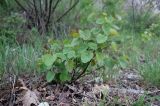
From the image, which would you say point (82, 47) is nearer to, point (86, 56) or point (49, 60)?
point (86, 56)

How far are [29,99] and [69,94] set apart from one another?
36 centimetres

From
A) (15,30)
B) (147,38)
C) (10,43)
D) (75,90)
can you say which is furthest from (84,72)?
(147,38)

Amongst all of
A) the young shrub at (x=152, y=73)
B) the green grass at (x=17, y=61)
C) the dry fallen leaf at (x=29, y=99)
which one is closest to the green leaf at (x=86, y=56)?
the dry fallen leaf at (x=29, y=99)

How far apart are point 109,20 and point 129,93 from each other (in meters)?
0.69

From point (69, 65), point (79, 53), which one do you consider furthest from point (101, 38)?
point (69, 65)

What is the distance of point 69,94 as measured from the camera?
119 inches


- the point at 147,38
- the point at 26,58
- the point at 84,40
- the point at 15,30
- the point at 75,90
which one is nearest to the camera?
the point at 84,40

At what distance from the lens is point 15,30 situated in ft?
15.4


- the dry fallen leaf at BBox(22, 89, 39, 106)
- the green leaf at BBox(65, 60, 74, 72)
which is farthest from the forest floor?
the green leaf at BBox(65, 60, 74, 72)

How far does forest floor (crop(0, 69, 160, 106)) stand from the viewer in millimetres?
2883

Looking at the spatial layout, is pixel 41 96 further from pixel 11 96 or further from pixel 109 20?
pixel 109 20

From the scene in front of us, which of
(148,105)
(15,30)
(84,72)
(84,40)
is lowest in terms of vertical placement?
(148,105)

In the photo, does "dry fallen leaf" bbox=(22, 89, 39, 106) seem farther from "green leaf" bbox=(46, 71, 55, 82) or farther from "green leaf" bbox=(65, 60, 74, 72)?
"green leaf" bbox=(65, 60, 74, 72)

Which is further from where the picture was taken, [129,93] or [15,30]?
[15,30]
